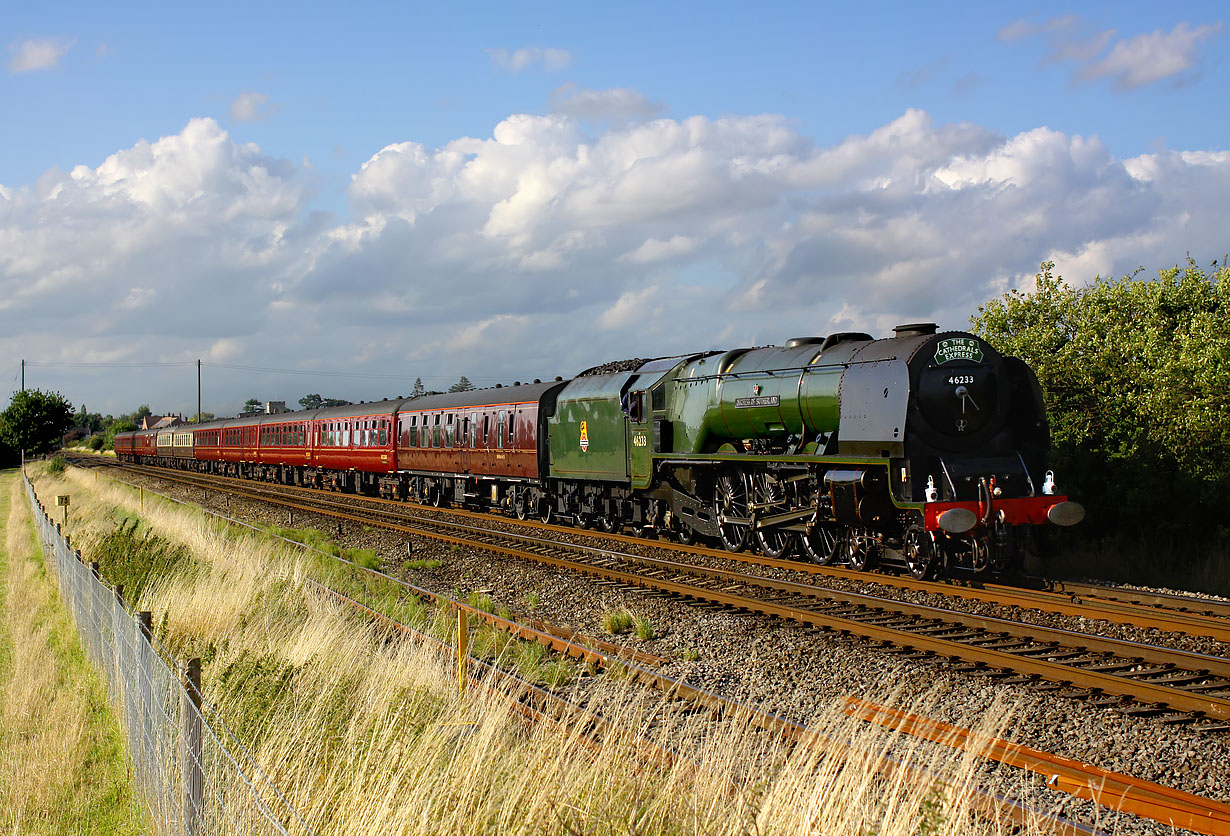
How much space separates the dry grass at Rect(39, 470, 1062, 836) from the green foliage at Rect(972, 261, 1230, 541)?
1098 cm

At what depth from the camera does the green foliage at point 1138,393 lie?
49.0ft

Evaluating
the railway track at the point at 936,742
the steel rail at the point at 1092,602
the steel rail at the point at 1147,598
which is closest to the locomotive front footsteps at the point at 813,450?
the steel rail at the point at 1092,602

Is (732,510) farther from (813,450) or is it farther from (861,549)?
(861,549)

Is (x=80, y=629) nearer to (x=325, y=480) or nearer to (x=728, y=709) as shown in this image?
(x=728, y=709)

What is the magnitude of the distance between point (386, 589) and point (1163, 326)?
49.8ft

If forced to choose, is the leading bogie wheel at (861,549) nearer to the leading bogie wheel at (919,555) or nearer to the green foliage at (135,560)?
the leading bogie wheel at (919,555)

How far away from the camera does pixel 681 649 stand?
32.4 feet

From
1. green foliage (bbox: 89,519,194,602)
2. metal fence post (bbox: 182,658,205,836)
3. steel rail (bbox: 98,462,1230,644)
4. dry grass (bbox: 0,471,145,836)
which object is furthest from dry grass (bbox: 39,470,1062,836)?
green foliage (bbox: 89,519,194,602)

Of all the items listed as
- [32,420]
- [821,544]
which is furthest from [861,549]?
[32,420]

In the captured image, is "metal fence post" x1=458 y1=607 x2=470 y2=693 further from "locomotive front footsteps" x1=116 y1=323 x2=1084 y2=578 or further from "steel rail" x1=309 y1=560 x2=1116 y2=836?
"locomotive front footsteps" x1=116 y1=323 x2=1084 y2=578

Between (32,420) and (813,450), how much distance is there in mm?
79702

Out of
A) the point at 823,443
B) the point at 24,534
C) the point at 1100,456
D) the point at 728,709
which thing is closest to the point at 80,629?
the point at 728,709

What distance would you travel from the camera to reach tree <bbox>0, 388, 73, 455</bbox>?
72.8 m

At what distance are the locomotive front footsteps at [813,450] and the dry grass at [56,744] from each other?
978 cm
